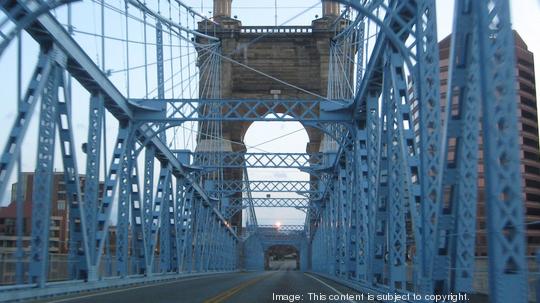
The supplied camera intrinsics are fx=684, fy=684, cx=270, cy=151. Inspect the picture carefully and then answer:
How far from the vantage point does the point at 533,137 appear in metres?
20.9

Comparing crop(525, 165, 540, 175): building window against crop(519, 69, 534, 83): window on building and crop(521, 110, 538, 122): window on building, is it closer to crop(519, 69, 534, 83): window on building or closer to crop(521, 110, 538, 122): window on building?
crop(521, 110, 538, 122): window on building

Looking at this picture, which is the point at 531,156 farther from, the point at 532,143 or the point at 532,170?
the point at 532,170

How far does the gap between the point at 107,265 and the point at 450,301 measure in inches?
698

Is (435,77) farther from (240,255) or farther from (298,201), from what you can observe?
(240,255)

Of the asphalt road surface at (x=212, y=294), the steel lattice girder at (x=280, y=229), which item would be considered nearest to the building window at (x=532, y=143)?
the asphalt road surface at (x=212, y=294)

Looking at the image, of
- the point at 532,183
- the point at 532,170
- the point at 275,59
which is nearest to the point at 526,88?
Answer: the point at 532,170

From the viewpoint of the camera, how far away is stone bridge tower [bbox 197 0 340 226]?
79062 mm

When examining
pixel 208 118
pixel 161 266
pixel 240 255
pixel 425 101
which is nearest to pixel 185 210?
pixel 161 266

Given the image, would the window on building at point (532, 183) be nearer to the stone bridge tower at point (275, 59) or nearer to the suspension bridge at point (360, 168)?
the suspension bridge at point (360, 168)

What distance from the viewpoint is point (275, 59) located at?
81.5 metres

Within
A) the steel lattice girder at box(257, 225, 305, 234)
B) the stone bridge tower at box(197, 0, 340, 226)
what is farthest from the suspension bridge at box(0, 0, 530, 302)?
the steel lattice girder at box(257, 225, 305, 234)

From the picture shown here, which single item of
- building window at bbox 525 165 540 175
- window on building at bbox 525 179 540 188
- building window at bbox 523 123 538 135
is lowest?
window on building at bbox 525 179 540 188

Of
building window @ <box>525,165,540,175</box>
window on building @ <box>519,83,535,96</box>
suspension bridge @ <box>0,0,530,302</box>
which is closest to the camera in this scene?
suspension bridge @ <box>0,0,530,302</box>

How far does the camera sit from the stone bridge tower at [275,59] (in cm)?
7906
